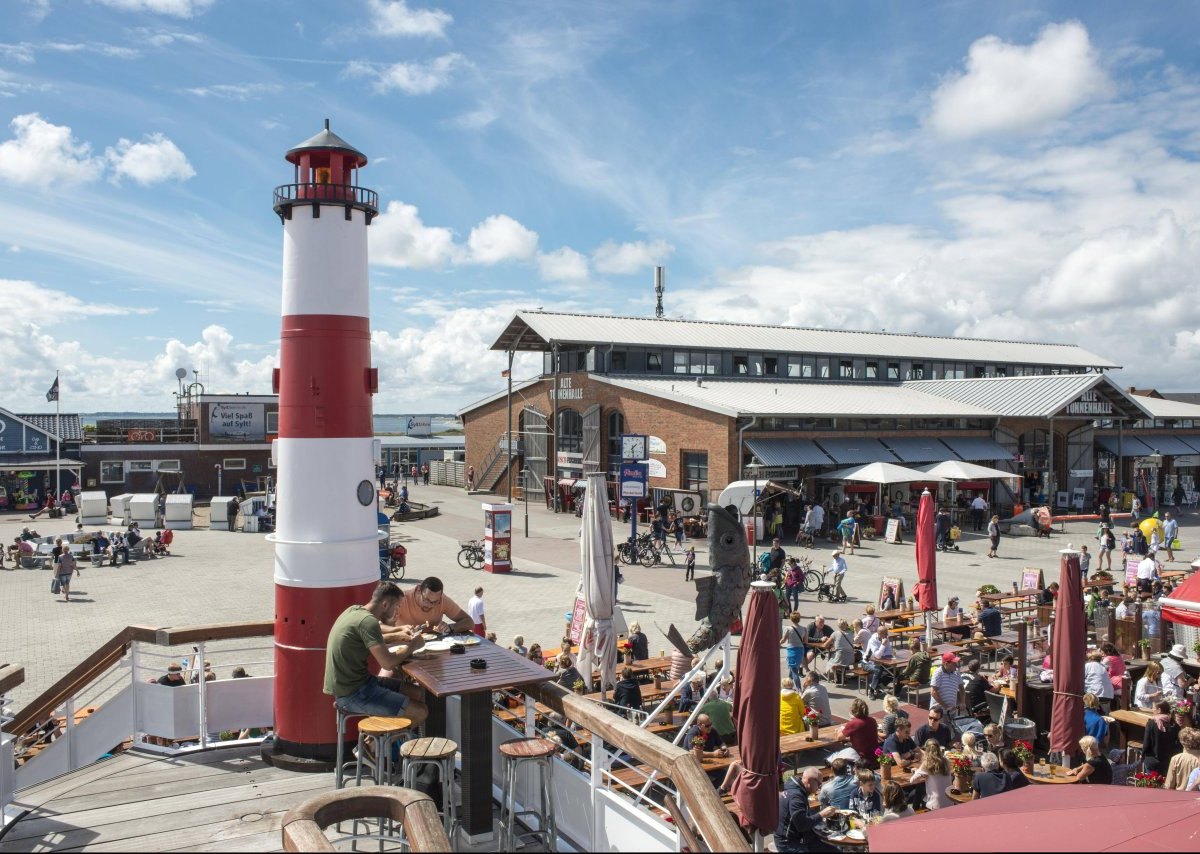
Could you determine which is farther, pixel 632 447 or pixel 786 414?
pixel 786 414

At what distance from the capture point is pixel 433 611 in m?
7.88

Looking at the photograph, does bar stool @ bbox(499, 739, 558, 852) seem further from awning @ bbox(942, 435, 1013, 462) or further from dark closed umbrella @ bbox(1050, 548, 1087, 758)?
awning @ bbox(942, 435, 1013, 462)

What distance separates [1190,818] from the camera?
472 centimetres

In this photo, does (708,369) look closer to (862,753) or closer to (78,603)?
(78,603)

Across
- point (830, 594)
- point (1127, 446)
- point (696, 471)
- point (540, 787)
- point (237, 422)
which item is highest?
point (237, 422)

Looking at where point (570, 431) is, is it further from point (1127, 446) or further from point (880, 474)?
point (1127, 446)

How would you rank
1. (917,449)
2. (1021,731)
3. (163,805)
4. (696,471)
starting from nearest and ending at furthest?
(163,805) < (1021,731) < (696,471) < (917,449)

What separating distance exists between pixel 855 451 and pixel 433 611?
27.5 metres

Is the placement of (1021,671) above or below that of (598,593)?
below

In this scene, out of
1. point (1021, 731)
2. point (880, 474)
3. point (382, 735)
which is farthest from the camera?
point (880, 474)

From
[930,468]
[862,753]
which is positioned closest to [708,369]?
[930,468]

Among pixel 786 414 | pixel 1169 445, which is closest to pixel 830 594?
pixel 786 414

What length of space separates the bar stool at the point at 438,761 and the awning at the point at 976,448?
33777 millimetres

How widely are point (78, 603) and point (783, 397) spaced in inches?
989
